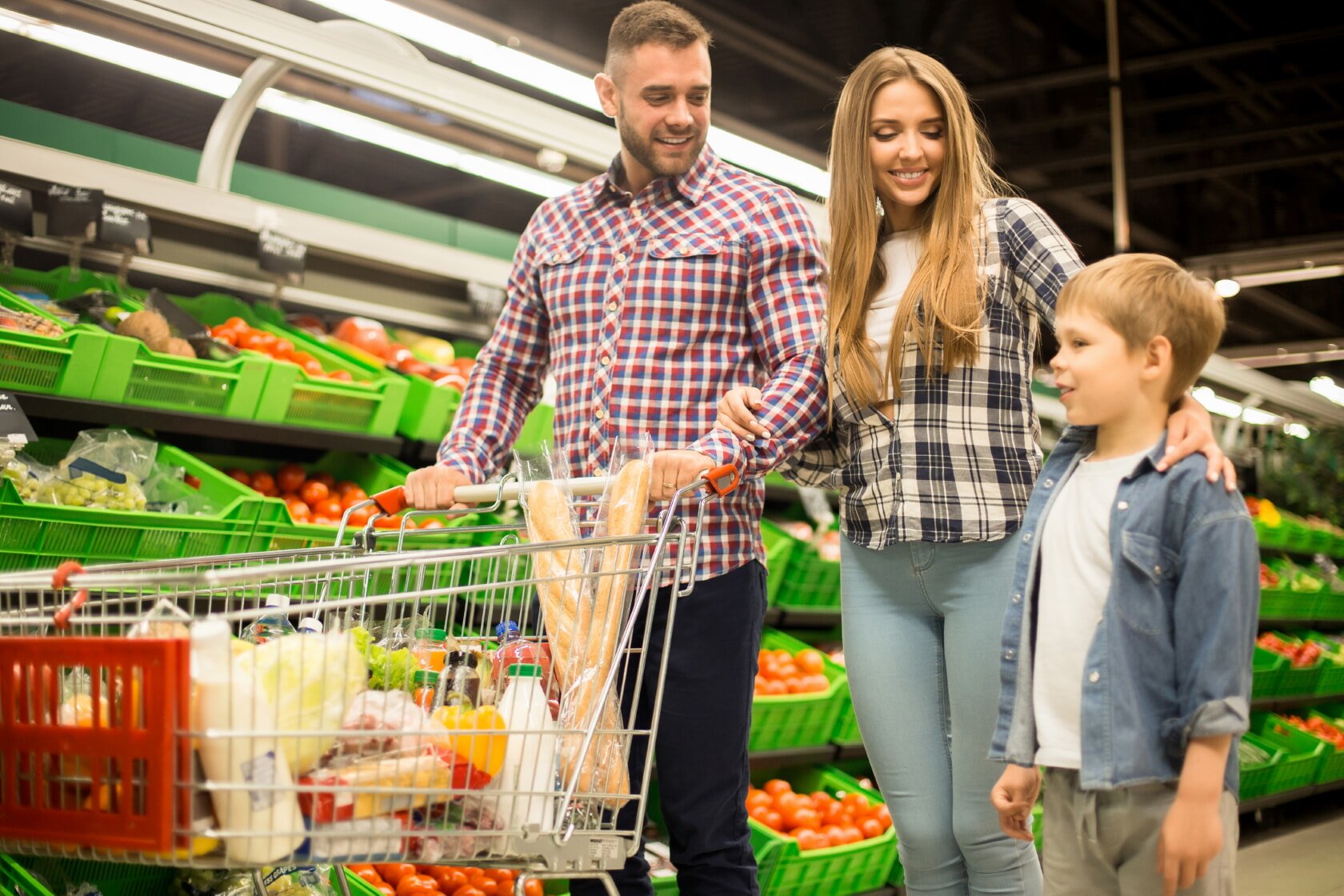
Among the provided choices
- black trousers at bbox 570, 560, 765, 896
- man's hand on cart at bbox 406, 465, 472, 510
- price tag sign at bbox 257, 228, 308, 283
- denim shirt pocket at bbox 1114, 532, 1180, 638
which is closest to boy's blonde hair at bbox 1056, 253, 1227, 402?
denim shirt pocket at bbox 1114, 532, 1180, 638

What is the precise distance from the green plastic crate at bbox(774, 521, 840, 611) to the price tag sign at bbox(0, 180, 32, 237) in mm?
2496

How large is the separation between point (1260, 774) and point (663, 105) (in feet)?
16.8

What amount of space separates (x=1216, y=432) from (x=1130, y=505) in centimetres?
791

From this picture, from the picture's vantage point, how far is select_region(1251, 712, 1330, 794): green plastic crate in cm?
621

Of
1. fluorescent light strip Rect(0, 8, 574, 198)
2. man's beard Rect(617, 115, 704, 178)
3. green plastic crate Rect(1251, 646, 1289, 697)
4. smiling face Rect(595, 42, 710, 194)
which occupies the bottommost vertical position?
green plastic crate Rect(1251, 646, 1289, 697)

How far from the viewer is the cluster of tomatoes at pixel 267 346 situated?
142 inches

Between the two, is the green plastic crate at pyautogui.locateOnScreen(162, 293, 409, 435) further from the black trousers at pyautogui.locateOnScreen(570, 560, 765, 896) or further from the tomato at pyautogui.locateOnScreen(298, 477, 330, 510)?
the black trousers at pyautogui.locateOnScreen(570, 560, 765, 896)

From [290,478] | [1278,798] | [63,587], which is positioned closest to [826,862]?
[290,478]

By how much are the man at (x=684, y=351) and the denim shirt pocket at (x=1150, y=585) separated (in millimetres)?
645

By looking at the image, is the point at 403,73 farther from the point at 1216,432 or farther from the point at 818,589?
the point at 1216,432

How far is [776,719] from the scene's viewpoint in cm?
393

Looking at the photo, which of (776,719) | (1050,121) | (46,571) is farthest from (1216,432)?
(46,571)

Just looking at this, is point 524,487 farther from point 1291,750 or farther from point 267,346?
point 1291,750

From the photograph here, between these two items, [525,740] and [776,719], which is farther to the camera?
[776,719]
